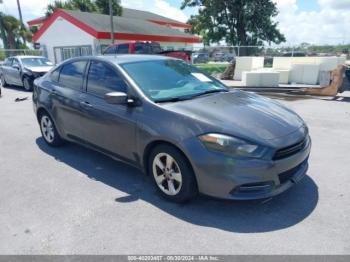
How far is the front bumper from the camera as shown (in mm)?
2916

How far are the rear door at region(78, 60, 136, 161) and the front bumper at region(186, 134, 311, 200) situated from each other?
102 cm

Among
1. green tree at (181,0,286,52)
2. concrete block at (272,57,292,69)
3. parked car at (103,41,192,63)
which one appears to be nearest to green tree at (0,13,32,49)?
green tree at (181,0,286,52)

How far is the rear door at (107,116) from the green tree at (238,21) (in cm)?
2892

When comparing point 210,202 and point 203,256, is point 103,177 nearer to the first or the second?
point 210,202

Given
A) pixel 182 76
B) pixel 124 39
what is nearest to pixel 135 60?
pixel 182 76

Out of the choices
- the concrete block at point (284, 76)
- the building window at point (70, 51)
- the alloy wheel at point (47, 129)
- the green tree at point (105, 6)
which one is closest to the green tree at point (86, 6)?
the green tree at point (105, 6)

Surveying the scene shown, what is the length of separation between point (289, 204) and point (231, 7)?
30.2m

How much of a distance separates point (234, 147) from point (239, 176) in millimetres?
279

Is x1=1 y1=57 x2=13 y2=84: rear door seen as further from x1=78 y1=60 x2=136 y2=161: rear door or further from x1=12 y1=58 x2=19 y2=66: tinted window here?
x1=78 y1=60 x2=136 y2=161: rear door

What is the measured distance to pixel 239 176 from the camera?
9.59ft

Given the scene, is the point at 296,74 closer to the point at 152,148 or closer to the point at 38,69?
the point at 38,69

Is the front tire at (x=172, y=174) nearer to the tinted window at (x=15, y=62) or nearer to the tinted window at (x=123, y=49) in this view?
the tinted window at (x=123, y=49)

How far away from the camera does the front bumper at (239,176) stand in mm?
2916

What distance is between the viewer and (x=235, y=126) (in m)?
3.07
